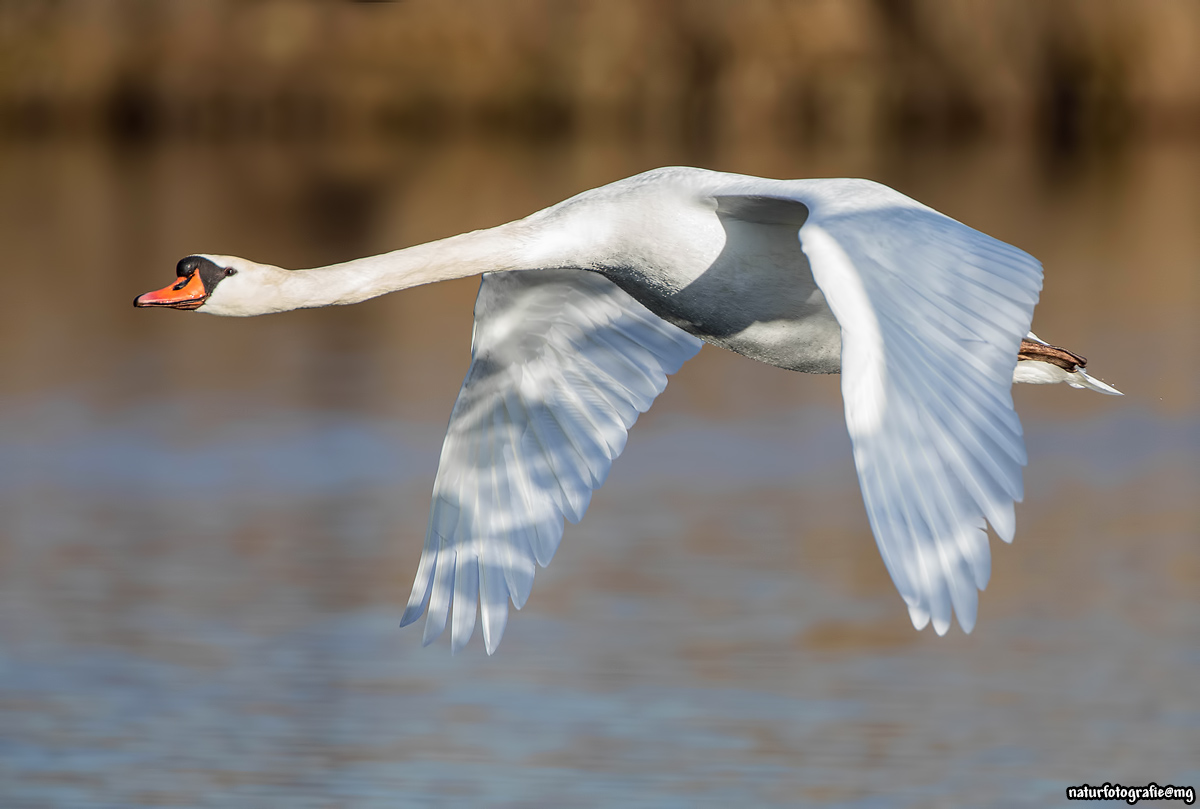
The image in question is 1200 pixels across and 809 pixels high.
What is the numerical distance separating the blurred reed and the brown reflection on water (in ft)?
55.2

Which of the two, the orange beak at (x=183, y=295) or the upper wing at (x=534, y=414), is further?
the upper wing at (x=534, y=414)

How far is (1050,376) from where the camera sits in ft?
25.5

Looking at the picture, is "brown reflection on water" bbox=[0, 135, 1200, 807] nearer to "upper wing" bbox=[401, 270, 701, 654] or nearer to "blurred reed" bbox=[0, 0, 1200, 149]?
"upper wing" bbox=[401, 270, 701, 654]

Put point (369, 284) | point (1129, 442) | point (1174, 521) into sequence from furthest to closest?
point (1129, 442), point (1174, 521), point (369, 284)

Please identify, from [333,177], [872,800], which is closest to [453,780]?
[872,800]

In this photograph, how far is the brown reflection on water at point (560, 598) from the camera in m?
8.08

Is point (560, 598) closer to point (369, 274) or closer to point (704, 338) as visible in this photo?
point (704, 338)

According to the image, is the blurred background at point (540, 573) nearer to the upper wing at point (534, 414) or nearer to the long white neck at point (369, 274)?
the upper wing at point (534, 414)

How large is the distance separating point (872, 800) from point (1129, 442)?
299 inches

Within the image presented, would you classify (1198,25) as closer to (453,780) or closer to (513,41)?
(513,41)

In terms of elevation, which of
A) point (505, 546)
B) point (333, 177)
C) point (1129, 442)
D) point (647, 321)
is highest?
point (647, 321)

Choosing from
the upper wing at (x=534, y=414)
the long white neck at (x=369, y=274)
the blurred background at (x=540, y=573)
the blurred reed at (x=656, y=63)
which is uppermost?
the long white neck at (x=369, y=274)

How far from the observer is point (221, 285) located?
678 cm

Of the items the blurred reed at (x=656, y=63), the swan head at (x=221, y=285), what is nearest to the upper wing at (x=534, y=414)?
the swan head at (x=221, y=285)
